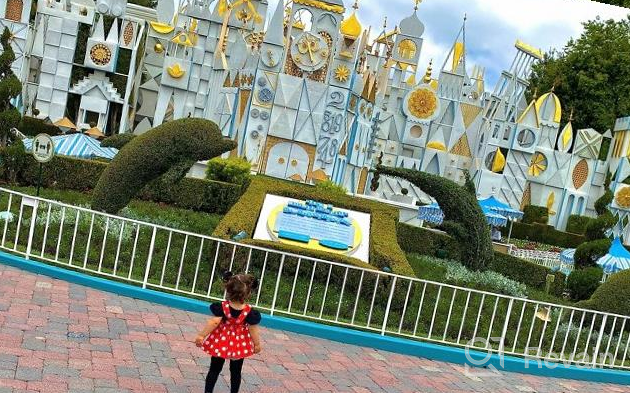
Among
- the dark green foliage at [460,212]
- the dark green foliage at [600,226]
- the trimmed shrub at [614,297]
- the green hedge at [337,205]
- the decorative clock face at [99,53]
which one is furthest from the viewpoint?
the decorative clock face at [99,53]

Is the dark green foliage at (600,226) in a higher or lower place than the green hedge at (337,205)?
higher

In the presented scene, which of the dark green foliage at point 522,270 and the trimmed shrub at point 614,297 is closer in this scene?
the trimmed shrub at point 614,297

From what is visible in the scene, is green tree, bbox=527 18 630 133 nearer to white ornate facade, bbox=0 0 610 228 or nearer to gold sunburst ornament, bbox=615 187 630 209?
white ornate facade, bbox=0 0 610 228

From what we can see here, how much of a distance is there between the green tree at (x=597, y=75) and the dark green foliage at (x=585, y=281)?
30.2 metres

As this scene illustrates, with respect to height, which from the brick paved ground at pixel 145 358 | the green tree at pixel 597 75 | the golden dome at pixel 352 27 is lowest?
the brick paved ground at pixel 145 358

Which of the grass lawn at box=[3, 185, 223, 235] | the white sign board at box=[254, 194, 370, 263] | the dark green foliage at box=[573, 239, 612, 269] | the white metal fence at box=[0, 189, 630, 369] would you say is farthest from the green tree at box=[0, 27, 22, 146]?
the dark green foliage at box=[573, 239, 612, 269]

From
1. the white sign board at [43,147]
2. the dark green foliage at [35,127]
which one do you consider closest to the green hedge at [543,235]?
the dark green foliage at [35,127]

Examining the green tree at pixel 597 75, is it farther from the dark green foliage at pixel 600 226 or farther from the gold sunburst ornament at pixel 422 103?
the dark green foliage at pixel 600 226

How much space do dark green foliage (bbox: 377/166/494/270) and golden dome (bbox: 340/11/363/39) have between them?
1258 centimetres

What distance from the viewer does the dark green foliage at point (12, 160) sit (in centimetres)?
1591

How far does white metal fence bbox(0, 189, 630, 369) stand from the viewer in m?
8.39

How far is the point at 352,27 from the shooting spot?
1080 inches

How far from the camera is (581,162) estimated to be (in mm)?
38219

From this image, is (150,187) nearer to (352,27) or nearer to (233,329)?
(233,329)
